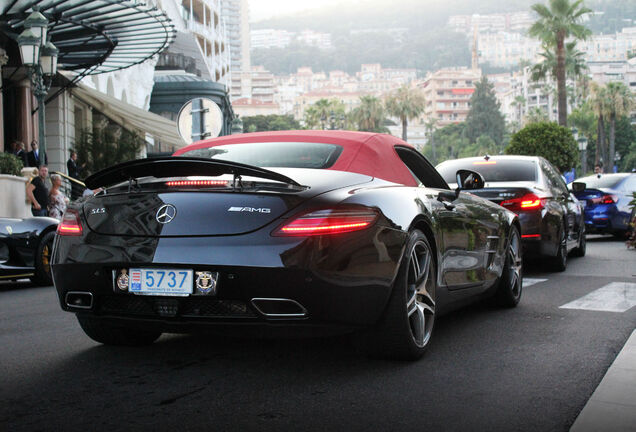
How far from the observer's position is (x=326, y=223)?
4.00 meters

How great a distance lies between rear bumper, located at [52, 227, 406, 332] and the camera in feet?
12.9

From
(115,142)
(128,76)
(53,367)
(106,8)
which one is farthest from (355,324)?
(128,76)

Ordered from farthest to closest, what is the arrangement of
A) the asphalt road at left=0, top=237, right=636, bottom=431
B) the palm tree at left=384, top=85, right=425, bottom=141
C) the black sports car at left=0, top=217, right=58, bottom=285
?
the palm tree at left=384, top=85, right=425, bottom=141, the black sports car at left=0, top=217, right=58, bottom=285, the asphalt road at left=0, top=237, right=636, bottom=431

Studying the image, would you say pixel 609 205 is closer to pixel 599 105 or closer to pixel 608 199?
pixel 608 199

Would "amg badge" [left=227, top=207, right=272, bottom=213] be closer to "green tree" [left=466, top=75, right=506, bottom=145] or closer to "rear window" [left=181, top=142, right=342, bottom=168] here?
"rear window" [left=181, top=142, right=342, bottom=168]

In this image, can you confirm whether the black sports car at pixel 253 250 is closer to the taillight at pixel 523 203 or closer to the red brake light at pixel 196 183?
the red brake light at pixel 196 183

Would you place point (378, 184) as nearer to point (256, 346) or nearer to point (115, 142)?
point (256, 346)

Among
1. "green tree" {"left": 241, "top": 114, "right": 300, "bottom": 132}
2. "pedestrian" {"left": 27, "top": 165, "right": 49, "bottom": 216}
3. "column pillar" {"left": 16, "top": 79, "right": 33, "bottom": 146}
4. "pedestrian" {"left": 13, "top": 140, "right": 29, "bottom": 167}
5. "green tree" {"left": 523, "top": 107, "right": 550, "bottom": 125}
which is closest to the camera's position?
"pedestrian" {"left": 27, "top": 165, "right": 49, "bottom": 216}

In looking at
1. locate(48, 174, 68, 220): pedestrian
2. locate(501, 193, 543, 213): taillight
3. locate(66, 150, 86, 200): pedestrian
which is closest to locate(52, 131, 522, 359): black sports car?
locate(501, 193, 543, 213): taillight

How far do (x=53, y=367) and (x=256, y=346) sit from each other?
116 centimetres

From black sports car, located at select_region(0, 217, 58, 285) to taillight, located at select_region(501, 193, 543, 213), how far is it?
5.38 metres

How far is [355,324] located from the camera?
4.14m

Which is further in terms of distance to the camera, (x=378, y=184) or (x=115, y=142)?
(x=115, y=142)

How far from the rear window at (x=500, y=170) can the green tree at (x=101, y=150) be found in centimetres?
1478
